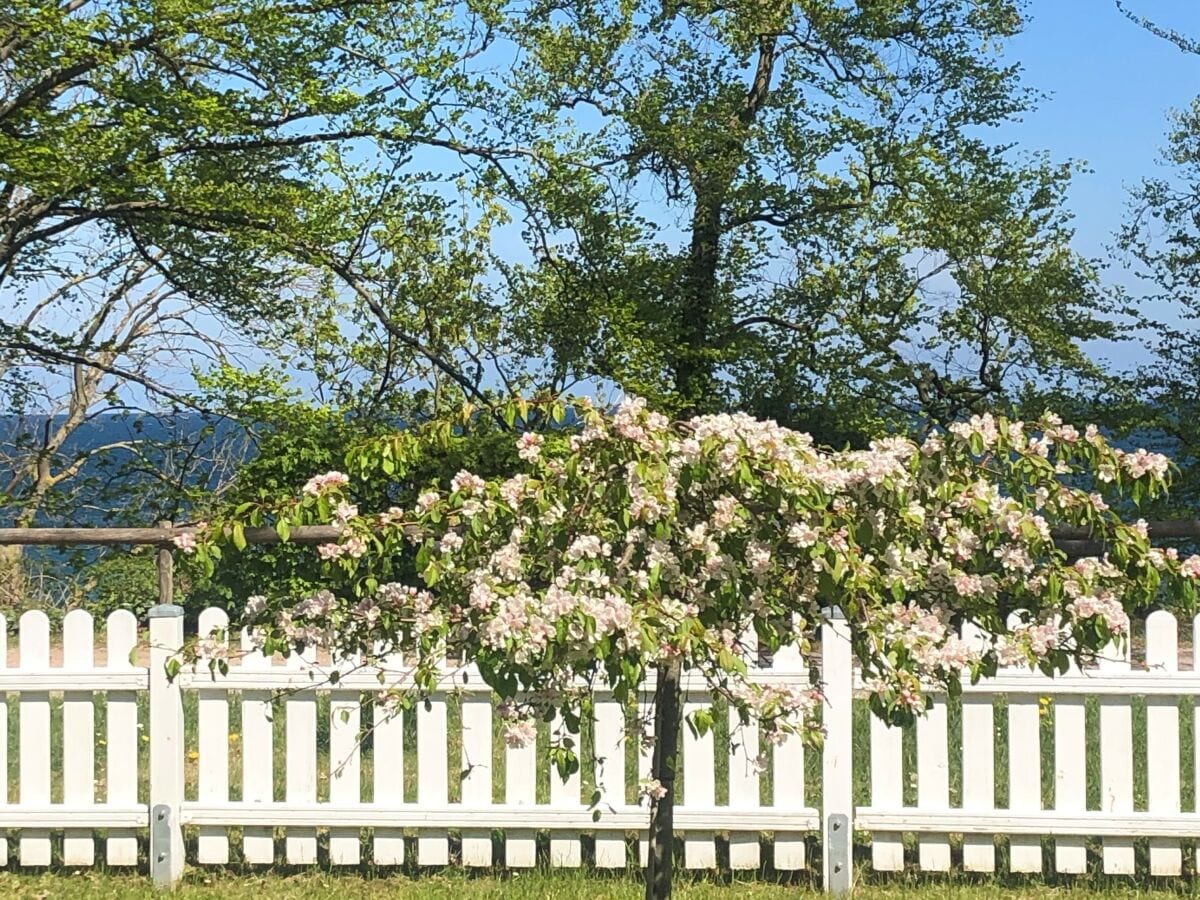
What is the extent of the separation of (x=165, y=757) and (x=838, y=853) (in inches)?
97.9

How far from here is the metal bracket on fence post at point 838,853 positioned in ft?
13.9

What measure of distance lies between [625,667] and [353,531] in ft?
2.63

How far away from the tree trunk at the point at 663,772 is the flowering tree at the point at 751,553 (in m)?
0.14

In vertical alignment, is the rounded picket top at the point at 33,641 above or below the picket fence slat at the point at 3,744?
above

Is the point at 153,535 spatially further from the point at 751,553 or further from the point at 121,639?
the point at 751,553

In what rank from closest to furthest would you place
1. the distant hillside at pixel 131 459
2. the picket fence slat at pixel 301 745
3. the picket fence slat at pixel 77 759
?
the picket fence slat at pixel 301 745, the picket fence slat at pixel 77 759, the distant hillside at pixel 131 459

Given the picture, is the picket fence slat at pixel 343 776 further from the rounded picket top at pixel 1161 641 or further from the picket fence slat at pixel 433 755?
the rounded picket top at pixel 1161 641

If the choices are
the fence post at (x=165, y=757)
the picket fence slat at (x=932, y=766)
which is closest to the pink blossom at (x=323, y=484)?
the fence post at (x=165, y=757)

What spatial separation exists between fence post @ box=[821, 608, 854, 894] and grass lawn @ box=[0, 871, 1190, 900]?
4.4 inches

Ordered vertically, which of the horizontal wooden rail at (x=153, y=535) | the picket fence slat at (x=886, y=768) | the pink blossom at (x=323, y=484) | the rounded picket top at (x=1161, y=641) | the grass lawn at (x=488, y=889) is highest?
the pink blossom at (x=323, y=484)

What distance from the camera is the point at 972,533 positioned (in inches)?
111

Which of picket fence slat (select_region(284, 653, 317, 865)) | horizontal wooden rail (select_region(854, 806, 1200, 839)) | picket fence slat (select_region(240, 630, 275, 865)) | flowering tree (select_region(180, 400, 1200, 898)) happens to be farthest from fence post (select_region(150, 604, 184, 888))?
horizontal wooden rail (select_region(854, 806, 1200, 839))

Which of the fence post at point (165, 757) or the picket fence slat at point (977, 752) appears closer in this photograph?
Result: the picket fence slat at point (977, 752)

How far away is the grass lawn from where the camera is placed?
13.8 ft
